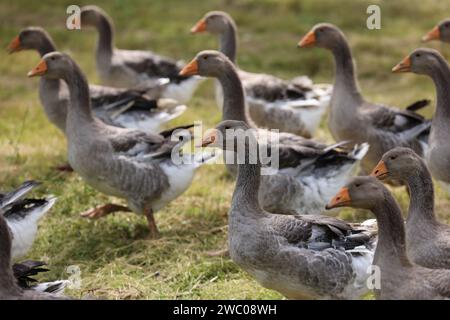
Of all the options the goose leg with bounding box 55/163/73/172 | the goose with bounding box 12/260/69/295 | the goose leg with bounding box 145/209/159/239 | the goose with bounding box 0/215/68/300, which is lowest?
the goose leg with bounding box 145/209/159/239

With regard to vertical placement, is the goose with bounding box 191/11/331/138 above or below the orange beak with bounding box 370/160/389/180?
below

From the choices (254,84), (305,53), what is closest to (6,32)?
(305,53)

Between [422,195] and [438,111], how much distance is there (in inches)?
60.7

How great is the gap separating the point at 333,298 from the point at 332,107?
10.3 feet

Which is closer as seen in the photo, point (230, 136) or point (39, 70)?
point (230, 136)

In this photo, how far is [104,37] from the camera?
10320 mm

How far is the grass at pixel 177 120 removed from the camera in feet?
21.6

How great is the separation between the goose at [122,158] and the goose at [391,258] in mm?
2615

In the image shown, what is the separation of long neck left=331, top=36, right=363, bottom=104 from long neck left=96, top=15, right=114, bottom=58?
318cm

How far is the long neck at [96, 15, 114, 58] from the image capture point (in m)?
10.3

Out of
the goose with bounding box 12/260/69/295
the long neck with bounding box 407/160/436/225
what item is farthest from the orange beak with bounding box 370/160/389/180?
the goose with bounding box 12/260/69/295

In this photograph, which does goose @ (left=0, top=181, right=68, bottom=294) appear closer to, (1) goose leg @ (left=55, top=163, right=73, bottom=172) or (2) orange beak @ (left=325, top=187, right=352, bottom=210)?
(1) goose leg @ (left=55, top=163, right=73, bottom=172)

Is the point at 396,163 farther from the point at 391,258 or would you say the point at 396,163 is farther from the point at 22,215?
the point at 22,215

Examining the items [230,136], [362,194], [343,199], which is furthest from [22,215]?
[362,194]
